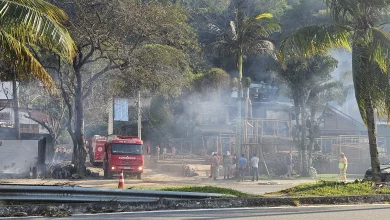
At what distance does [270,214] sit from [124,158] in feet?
73.1

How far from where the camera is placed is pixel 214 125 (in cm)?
5441

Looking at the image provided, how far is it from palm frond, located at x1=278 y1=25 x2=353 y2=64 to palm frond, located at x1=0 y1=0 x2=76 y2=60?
6.04m

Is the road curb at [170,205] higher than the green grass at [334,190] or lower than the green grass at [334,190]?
lower

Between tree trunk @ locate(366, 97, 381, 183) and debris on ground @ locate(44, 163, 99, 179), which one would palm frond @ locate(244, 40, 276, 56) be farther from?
tree trunk @ locate(366, 97, 381, 183)

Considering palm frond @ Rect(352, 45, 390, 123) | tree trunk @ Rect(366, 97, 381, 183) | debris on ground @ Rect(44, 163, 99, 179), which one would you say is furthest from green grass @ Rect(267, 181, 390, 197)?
debris on ground @ Rect(44, 163, 99, 179)

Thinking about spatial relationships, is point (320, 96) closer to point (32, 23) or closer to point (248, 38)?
point (248, 38)

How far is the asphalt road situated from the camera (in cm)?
1045

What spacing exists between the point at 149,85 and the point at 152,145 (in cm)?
2516

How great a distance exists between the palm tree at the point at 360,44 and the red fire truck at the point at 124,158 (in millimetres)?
18690

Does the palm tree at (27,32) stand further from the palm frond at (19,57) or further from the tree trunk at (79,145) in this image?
the tree trunk at (79,145)

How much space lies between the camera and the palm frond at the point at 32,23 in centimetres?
1180

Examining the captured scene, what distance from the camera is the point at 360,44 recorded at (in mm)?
15016

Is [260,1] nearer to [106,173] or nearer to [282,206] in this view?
[106,173]

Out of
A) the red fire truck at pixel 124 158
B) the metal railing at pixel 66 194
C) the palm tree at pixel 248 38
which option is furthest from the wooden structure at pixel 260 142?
the metal railing at pixel 66 194
